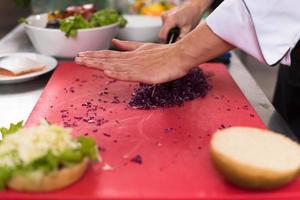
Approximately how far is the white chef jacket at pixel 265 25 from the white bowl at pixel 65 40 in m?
0.50

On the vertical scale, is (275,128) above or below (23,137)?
below

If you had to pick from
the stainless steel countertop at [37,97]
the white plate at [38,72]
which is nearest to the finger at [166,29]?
the stainless steel countertop at [37,97]

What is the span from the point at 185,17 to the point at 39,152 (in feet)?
2.88

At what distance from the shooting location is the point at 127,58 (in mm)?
1032

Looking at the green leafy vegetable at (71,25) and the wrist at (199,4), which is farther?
the wrist at (199,4)

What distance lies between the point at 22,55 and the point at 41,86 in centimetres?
16

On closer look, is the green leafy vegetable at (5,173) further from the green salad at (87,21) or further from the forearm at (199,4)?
the forearm at (199,4)

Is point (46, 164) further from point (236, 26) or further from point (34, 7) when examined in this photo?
point (34, 7)

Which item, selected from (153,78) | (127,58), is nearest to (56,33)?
(127,58)

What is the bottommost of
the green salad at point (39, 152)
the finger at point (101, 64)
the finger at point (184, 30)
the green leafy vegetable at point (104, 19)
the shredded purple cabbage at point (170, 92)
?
the shredded purple cabbage at point (170, 92)

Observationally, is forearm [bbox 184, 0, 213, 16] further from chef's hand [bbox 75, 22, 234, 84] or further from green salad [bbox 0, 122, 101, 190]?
green salad [bbox 0, 122, 101, 190]

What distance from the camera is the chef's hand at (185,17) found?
4.27 feet

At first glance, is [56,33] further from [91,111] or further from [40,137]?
Result: [40,137]

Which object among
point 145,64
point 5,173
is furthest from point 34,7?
point 5,173
